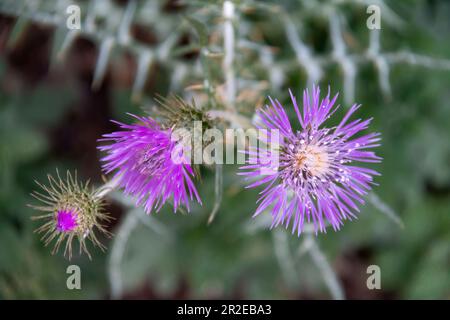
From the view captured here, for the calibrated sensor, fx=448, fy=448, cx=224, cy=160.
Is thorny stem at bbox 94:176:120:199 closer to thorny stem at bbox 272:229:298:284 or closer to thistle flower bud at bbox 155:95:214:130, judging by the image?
thistle flower bud at bbox 155:95:214:130

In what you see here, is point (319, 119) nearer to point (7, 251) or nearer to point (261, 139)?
point (261, 139)

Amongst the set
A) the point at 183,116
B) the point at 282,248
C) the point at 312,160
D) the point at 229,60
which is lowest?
the point at 282,248

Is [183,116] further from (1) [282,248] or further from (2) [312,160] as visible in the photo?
(1) [282,248]

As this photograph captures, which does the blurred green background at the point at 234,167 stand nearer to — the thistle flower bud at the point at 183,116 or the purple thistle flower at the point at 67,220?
the thistle flower bud at the point at 183,116

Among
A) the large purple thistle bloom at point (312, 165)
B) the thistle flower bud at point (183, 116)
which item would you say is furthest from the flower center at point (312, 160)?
the thistle flower bud at point (183, 116)

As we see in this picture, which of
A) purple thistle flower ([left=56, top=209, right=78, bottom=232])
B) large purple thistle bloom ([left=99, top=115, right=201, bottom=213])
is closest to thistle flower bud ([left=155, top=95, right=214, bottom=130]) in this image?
large purple thistle bloom ([left=99, top=115, right=201, bottom=213])

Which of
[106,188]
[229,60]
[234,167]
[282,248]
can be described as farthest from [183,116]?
[282,248]

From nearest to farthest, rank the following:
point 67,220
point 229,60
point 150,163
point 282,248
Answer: point 67,220 → point 150,163 → point 229,60 → point 282,248

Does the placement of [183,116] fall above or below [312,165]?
above
